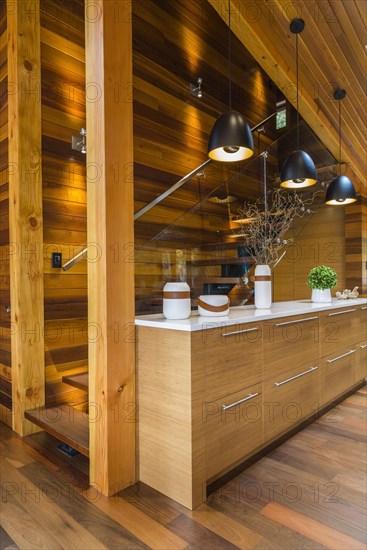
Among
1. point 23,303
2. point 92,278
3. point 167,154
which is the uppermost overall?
point 167,154

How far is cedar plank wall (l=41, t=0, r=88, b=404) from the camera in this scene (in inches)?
115

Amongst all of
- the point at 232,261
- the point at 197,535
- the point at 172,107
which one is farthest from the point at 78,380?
the point at 172,107

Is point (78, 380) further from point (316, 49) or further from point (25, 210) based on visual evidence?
point (316, 49)

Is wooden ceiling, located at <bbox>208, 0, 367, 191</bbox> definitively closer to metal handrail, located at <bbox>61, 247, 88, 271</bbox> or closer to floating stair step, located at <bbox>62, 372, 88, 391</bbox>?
metal handrail, located at <bbox>61, 247, 88, 271</bbox>

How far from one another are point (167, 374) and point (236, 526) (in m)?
0.73

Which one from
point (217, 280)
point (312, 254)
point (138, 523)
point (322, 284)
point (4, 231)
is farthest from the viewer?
point (312, 254)

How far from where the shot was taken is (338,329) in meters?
A: 3.21

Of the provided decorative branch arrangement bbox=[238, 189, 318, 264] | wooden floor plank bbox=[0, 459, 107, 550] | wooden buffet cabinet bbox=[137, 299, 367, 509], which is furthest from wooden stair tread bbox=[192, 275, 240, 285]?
wooden floor plank bbox=[0, 459, 107, 550]

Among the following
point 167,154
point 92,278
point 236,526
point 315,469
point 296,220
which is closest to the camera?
point 236,526

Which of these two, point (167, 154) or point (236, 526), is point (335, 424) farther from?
point (167, 154)

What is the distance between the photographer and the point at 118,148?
1.96 meters

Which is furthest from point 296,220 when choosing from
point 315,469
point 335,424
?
point 315,469

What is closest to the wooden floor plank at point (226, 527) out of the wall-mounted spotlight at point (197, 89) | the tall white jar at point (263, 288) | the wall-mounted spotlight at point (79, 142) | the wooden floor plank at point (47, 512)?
the wooden floor plank at point (47, 512)

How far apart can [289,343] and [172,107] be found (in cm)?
289
